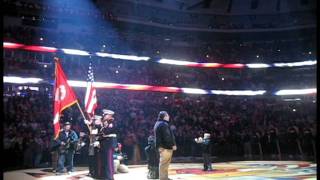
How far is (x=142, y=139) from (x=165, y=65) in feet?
44.7

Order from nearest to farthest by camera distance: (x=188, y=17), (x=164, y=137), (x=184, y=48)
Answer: (x=164, y=137), (x=184, y=48), (x=188, y=17)

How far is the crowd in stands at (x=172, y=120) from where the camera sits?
1611 cm

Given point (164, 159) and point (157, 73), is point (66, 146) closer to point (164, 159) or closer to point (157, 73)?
point (164, 159)

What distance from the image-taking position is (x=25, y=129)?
16.8 meters

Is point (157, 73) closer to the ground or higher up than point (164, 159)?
higher up

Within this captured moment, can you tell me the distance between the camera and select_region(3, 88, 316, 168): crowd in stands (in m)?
16.1

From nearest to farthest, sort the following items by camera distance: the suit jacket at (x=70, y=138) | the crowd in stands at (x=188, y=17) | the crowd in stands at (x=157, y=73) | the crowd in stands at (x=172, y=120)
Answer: the suit jacket at (x=70, y=138)
the crowd in stands at (x=172, y=120)
the crowd in stands at (x=157, y=73)
the crowd in stands at (x=188, y=17)

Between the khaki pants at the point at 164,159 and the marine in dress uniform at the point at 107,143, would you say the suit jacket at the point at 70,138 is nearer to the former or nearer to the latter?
the marine in dress uniform at the point at 107,143

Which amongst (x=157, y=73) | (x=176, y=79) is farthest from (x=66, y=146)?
(x=176, y=79)

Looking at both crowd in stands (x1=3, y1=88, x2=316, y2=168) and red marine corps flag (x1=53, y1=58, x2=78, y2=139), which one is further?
crowd in stands (x1=3, y1=88, x2=316, y2=168)

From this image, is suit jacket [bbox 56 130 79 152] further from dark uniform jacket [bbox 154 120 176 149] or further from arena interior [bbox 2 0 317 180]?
dark uniform jacket [bbox 154 120 176 149]

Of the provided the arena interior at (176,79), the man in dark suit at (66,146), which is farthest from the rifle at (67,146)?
the arena interior at (176,79)

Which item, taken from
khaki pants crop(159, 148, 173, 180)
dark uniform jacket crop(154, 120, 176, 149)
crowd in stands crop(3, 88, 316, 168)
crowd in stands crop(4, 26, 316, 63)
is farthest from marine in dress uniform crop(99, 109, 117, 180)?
crowd in stands crop(4, 26, 316, 63)

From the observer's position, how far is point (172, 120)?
23.7 m
